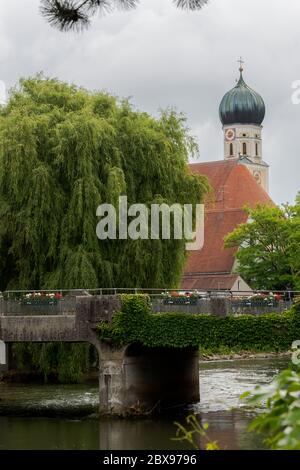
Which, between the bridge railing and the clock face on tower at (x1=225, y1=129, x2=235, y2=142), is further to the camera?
the clock face on tower at (x1=225, y1=129, x2=235, y2=142)

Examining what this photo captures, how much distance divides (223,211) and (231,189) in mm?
7170

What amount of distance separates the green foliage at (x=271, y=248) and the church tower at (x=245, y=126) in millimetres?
63585

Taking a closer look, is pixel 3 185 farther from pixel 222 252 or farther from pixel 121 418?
pixel 222 252

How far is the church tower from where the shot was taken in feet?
429

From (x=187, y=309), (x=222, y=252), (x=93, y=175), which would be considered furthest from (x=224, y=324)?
(x=222, y=252)

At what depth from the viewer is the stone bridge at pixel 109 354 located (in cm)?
2881

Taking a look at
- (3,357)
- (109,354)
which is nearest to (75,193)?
(3,357)

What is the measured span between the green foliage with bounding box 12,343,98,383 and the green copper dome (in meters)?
95.9

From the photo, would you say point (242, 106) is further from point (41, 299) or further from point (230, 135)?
point (41, 299)

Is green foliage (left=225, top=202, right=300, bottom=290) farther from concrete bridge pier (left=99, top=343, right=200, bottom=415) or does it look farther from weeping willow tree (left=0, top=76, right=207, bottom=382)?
concrete bridge pier (left=99, top=343, right=200, bottom=415)

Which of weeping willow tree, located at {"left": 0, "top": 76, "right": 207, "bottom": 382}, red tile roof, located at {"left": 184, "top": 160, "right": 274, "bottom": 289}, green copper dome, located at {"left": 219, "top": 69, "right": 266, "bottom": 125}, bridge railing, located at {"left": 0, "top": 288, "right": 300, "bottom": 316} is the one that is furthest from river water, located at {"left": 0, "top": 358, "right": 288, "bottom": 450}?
green copper dome, located at {"left": 219, "top": 69, "right": 266, "bottom": 125}

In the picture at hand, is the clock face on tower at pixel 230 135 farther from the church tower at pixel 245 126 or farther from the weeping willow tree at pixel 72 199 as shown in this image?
the weeping willow tree at pixel 72 199

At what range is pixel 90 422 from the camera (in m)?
27.6

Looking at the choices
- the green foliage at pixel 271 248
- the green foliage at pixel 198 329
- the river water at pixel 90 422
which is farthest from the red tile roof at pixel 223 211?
the green foliage at pixel 198 329
